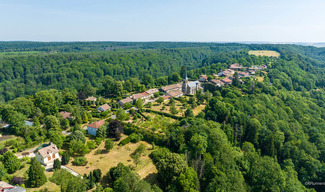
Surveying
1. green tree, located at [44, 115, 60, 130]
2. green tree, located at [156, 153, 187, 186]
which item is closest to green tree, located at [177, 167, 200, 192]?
green tree, located at [156, 153, 187, 186]

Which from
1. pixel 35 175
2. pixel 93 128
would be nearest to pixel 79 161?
pixel 35 175

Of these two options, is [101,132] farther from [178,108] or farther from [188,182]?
[178,108]

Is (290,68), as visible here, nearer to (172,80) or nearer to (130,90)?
(172,80)

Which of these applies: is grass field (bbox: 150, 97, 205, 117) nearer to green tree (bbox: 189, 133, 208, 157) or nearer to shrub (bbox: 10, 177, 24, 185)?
green tree (bbox: 189, 133, 208, 157)

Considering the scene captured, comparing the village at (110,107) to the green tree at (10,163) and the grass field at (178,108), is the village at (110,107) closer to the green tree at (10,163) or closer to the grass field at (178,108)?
the grass field at (178,108)

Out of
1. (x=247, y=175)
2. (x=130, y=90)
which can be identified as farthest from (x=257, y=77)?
(x=247, y=175)
